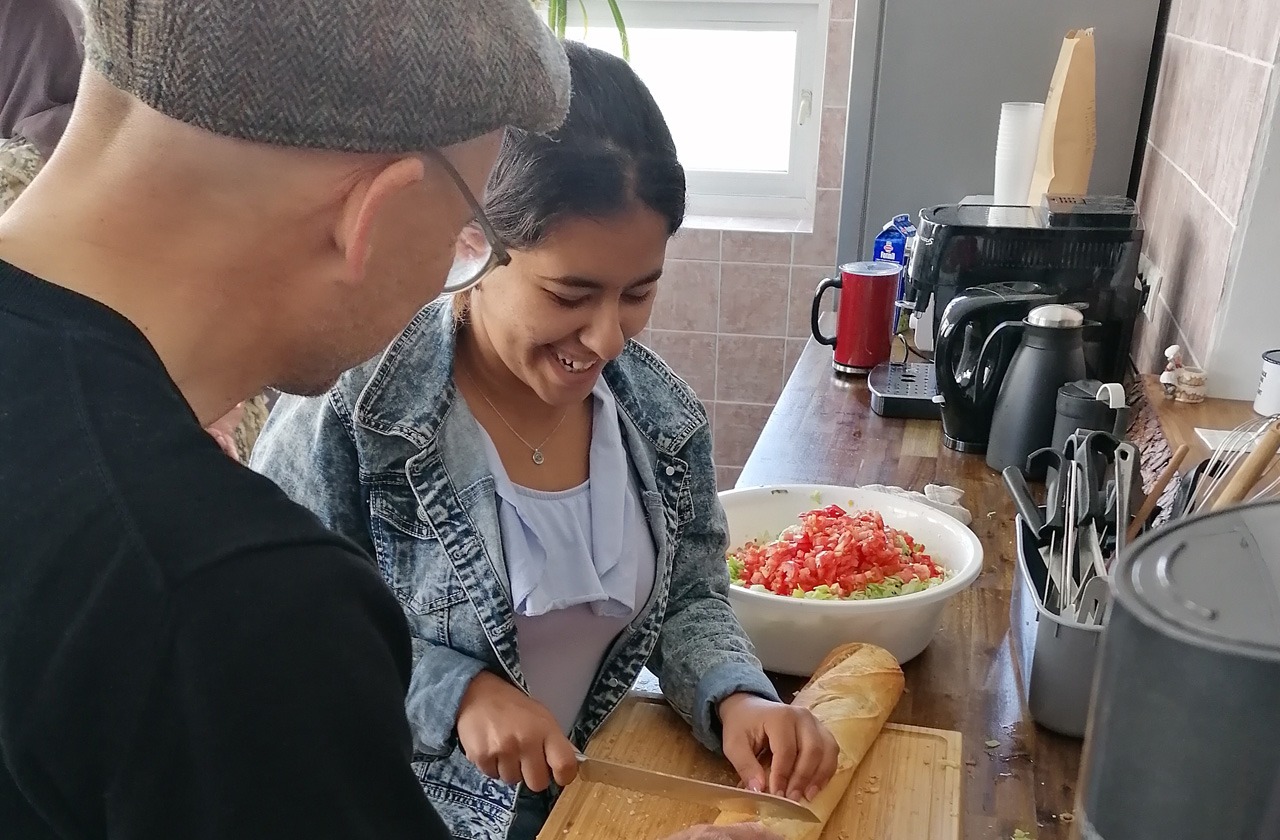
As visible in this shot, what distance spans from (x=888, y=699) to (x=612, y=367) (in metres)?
0.44

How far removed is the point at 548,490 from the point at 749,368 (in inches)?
81.9

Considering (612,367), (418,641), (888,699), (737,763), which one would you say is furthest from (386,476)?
(888,699)

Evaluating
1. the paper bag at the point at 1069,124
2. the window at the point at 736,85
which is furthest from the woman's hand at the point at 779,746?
the window at the point at 736,85

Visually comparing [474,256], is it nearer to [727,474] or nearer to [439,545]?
[439,545]

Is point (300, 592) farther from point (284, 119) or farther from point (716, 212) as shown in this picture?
point (716, 212)

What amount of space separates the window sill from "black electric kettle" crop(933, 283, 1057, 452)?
133 cm

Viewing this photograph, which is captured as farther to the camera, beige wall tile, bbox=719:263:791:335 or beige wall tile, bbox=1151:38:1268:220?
beige wall tile, bbox=719:263:791:335

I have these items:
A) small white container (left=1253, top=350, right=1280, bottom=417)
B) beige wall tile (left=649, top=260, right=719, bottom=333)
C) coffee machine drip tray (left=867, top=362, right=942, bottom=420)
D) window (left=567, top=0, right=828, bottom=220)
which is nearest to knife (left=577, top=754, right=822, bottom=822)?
small white container (left=1253, top=350, right=1280, bottom=417)

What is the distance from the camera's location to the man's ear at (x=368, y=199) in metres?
0.50

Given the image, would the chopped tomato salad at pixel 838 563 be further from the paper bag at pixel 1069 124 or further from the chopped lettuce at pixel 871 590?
the paper bag at pixel 1069 124

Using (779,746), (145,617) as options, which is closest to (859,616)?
(779,746)

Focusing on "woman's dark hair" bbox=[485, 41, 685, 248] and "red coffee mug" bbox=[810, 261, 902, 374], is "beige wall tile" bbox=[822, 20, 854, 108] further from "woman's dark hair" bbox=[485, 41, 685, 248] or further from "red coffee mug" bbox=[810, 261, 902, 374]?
"woman's dark hair" bbox=[485, 41, 685, 248]

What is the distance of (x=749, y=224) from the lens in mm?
3014

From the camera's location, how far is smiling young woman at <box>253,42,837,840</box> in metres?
0.90
